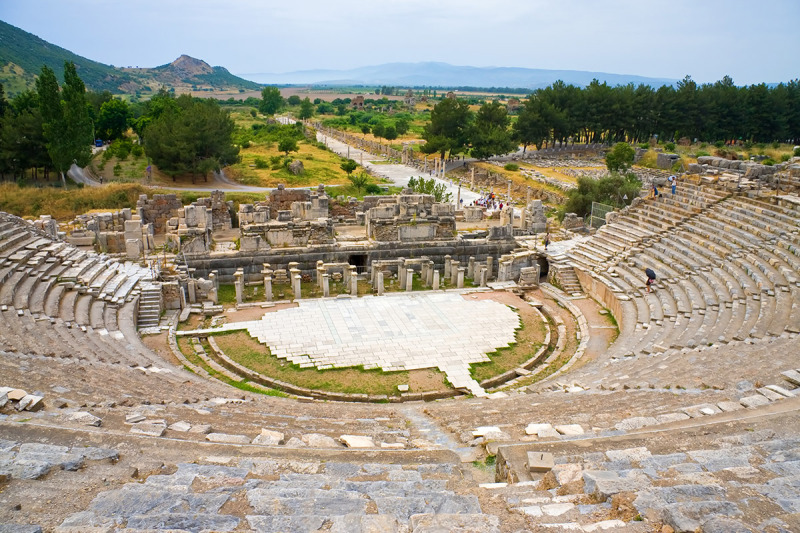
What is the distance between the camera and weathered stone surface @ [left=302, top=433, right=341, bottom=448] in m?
8.01

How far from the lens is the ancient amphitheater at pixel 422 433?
Result: 17.6 feet

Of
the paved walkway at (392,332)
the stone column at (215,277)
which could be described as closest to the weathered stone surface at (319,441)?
the paved walkway at (392,332)

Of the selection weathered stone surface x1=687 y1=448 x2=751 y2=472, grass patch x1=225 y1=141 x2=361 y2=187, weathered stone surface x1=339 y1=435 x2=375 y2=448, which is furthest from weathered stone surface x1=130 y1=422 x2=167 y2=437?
grass patch x1=225 y1=141 x2=361 y2=187

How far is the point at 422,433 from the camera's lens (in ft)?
32.1

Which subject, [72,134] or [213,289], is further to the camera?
[72,134]

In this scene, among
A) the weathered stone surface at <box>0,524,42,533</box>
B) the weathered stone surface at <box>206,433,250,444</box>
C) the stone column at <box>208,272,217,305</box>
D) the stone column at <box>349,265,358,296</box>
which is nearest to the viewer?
the weathered stone surface at <box>0,524,42,533</box>

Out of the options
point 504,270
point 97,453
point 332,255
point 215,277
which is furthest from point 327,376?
point 504,270

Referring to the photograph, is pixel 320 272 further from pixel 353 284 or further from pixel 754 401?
pixel 754 401

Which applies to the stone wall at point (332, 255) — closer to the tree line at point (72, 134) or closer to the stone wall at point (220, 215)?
the stone wall at point (220, 215)

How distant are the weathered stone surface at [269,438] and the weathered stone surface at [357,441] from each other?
91 cm

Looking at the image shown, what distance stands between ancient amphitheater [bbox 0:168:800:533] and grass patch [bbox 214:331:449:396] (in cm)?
62

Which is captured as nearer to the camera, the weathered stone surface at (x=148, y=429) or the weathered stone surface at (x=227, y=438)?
the weathered stone surface at (x=148, y=429)

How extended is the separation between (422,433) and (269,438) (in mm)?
2826

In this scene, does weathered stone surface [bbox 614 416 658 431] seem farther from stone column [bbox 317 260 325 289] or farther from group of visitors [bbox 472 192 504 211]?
group of visitors [bbox 472 192 504 211]
